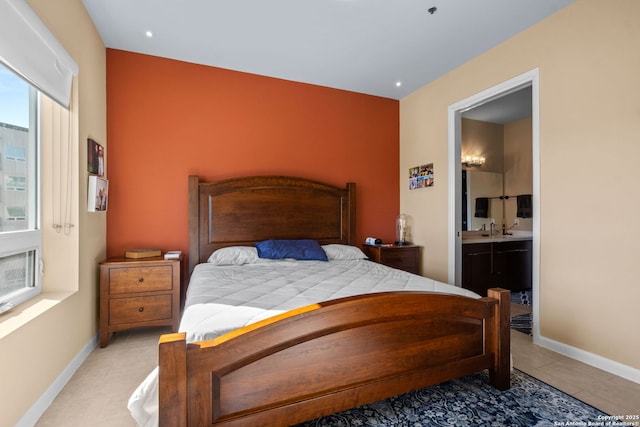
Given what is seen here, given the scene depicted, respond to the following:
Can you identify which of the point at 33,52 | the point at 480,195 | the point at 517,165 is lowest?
the point at 480,195

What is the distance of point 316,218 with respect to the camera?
3.62m

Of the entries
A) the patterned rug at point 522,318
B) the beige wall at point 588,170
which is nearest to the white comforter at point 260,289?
the beige wall at point 588,170

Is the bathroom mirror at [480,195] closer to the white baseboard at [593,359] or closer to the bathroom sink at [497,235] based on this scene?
the bathroom sink at [497,235]

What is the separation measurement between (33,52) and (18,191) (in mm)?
796

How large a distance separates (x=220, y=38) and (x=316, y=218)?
2.06 metres

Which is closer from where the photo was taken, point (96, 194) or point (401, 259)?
point (96, 194)

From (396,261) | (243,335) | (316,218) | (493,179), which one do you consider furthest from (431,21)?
(493,179)

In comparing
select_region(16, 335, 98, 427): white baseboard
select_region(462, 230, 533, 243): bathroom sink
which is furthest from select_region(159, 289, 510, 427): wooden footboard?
select_region(462, 230, 533, 243): bathroom sink

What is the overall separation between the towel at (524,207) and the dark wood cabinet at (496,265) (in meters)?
0.39

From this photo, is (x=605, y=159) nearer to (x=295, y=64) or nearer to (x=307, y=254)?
(x=307, y=254)

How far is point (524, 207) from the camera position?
4332 mm

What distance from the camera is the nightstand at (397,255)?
361 cm

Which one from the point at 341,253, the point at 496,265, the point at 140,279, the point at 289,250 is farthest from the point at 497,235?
the point at 140,279

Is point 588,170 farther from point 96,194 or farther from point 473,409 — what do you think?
point 96,194
